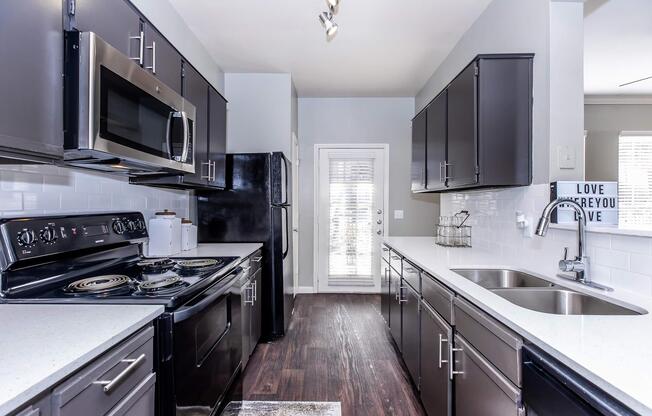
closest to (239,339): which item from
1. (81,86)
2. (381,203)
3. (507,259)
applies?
(81,86)

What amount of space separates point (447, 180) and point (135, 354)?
7.03 feet

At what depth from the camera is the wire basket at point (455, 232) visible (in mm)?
2777

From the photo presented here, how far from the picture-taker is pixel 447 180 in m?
2.44

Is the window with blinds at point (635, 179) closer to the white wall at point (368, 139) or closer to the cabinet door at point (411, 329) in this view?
the white wall at point (368, 139)

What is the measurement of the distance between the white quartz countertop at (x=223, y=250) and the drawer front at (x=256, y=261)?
49mm

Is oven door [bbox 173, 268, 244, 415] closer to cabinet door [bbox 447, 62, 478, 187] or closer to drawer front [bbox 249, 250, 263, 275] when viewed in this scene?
drawer front [bbox 249, 250, 263, 275]

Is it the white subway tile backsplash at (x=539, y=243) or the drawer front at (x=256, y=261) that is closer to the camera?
the white subway tile backsplash at (x=539, y=243)

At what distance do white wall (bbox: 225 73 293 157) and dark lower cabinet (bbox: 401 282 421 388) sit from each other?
6.89 feet

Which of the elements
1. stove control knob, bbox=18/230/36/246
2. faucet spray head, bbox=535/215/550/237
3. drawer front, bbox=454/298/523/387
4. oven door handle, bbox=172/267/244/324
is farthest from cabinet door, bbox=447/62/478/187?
stove control knob, bbox=18/230/36/246

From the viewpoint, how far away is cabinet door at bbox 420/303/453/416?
1.52 m

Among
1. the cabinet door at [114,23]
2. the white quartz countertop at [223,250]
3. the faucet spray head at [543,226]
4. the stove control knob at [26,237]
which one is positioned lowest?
the white quartz countertop at [223,250]

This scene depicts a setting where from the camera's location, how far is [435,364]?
5.52 ft

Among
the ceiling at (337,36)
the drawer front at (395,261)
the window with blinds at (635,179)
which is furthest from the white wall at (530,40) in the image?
the window with blinds at (635,179)

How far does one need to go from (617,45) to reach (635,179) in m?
2.11
